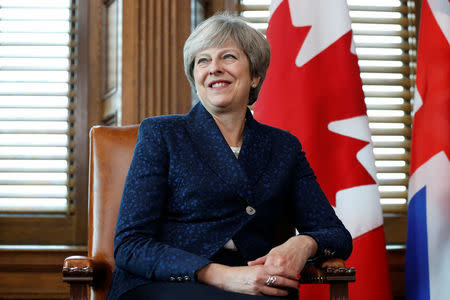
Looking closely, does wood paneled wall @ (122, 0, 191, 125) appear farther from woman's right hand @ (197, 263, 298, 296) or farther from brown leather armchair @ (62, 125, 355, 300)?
woman's right hand @ (197, 263, 298, 296)

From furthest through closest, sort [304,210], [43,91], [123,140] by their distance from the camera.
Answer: [43,91] → [123,140] → [304,210]

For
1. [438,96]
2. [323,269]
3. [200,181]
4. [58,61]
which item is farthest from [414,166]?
[58,61]

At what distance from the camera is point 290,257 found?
1.47 m

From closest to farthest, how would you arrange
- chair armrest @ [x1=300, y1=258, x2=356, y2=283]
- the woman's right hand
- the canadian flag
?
the woman's right hand
chair armrest @ [x1=300, y1=258, x2=356, y2=283]
the canadian flag

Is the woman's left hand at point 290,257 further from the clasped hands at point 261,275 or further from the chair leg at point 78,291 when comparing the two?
the chair leg at point 78,291

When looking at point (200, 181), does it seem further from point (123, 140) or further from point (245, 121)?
point (123, 140)

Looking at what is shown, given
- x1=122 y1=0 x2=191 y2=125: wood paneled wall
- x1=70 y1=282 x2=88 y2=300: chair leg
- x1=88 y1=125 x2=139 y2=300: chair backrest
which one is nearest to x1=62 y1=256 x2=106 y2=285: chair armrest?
x1=70 y1=282 x2=88 y2=300: chair leg

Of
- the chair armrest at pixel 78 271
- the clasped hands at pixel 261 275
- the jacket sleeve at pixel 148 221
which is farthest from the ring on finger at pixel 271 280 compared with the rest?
the chair armrest at pixel 78 271

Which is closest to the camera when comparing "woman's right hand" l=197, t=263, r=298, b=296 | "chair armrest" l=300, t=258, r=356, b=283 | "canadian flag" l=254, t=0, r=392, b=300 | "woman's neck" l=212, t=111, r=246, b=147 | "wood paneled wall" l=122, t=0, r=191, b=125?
"woman's right hand" l=197, t=263, r=298, b=296

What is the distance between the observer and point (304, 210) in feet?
5.52

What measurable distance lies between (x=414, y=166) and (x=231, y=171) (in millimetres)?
1016

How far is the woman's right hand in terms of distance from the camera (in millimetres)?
1354

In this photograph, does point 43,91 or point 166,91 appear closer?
point 166,91

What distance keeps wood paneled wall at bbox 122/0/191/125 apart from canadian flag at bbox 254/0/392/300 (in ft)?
1.49
